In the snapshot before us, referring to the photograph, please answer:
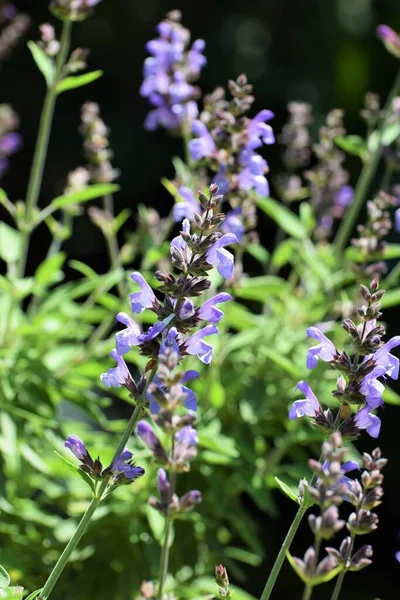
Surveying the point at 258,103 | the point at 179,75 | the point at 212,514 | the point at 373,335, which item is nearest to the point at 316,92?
the point at 258,103

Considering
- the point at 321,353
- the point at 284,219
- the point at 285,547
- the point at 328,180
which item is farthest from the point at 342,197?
the point at 285,547

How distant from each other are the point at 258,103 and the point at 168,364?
3.71m

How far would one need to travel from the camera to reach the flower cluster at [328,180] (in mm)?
2471

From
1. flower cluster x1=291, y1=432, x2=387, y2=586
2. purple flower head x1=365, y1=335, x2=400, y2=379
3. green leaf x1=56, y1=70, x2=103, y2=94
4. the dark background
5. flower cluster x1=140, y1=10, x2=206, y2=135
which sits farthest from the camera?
the dark background

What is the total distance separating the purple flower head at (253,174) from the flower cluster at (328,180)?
608mm

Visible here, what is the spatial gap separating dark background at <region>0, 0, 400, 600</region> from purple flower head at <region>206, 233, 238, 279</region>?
3.09 meters

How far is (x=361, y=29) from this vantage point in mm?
4727

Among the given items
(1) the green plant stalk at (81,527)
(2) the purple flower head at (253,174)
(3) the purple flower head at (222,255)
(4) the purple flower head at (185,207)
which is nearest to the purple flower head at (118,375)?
(1) the green plant stalk at (81,527)

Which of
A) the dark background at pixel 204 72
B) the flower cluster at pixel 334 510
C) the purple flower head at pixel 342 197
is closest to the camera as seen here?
the flower cluster at pixel 334 510

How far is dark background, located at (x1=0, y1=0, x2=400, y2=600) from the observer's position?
466 centimetres

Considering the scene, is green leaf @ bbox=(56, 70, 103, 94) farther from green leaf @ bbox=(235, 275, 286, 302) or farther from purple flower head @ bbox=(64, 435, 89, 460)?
purple flower head @ bbox=(64, 435, 89, 460)

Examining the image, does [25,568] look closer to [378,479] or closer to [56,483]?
[56,483]

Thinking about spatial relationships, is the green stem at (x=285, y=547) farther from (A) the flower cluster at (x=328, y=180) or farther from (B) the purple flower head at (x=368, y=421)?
(A) the flower cluster at (x=328, y=180)

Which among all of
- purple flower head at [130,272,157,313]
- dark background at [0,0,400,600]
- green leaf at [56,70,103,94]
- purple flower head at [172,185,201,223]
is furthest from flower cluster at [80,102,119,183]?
dark background at [0,0,400,600]
